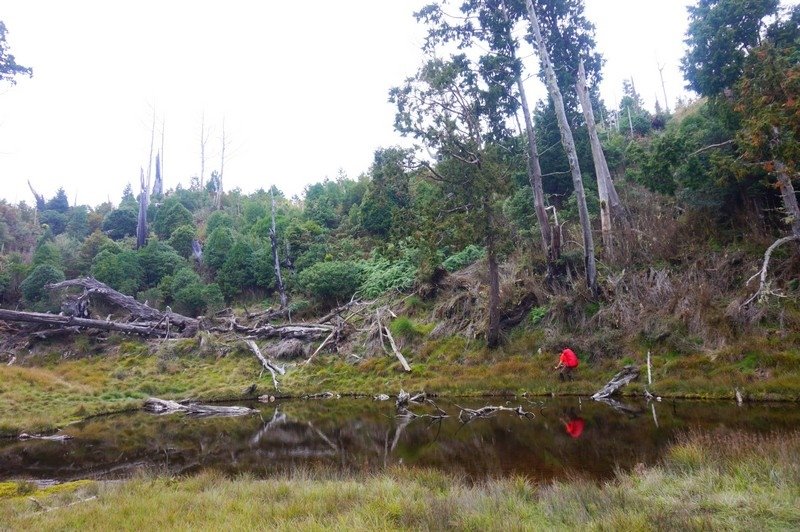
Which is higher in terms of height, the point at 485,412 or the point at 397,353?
the point at 397,353

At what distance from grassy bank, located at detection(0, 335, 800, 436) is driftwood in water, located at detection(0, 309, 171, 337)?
88cm

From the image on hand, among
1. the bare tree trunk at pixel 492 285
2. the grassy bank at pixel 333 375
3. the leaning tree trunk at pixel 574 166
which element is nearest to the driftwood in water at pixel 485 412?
the grassy bank at pixel 333 375

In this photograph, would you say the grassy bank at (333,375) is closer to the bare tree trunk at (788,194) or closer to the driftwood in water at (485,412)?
the driftwood in water at (485,412)

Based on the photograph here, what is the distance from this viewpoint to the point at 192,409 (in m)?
19.1

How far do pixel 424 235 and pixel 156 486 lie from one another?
41.0ft

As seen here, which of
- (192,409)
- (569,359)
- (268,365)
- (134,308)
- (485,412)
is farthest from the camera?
(134,308)

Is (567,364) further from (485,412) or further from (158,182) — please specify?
(158,182)

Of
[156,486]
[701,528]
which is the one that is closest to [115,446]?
[156,486]

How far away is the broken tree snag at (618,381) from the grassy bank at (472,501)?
5.68 metres

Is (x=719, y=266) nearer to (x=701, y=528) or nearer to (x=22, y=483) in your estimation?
(x=701, y=528)

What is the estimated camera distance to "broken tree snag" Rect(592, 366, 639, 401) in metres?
14.5

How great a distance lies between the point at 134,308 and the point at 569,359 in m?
26.2

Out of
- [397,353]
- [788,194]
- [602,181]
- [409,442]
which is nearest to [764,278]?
[788,194]

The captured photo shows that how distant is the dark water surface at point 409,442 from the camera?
30.2 feet
